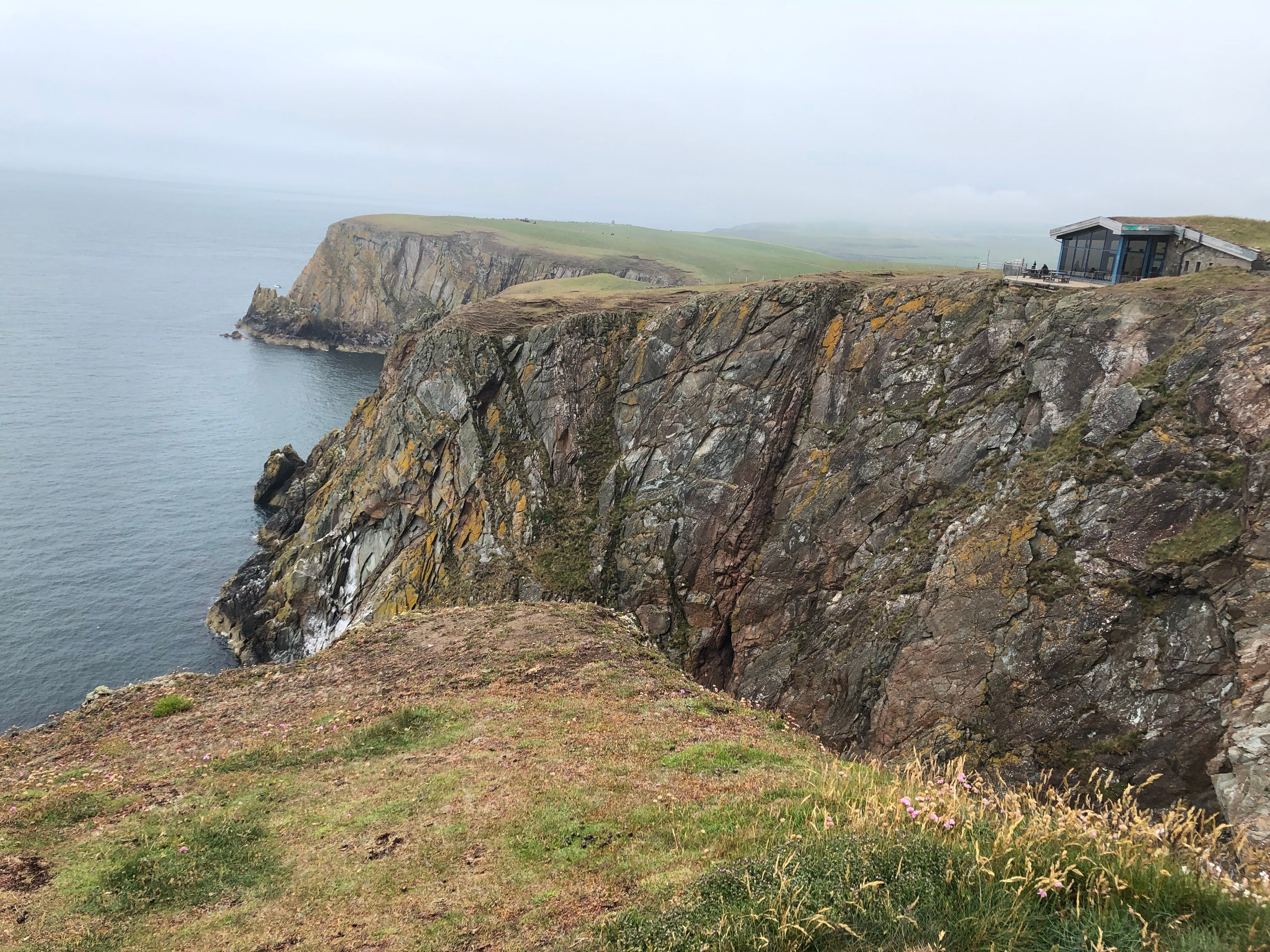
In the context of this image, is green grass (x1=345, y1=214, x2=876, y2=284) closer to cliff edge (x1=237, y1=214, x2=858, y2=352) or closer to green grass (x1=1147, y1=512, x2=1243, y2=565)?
cliff edge (x1=237, y1=214, x2=858, y2=352)

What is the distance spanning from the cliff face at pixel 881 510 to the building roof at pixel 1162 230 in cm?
502

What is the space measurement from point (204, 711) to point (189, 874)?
10.9 m

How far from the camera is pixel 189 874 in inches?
456

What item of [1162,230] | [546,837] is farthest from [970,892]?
[1162,230]

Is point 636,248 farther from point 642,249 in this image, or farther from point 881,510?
point 881,510

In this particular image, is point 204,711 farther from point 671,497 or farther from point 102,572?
point 102,572

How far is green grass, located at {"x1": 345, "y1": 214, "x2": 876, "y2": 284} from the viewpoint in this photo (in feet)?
469

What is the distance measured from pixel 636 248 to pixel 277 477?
113 m

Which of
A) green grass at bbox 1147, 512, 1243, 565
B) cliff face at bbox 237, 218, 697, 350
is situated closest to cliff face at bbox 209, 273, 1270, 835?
green grass at bbox 1147, 512, 1243, 565

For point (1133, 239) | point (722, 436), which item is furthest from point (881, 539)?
point (1133, 239)

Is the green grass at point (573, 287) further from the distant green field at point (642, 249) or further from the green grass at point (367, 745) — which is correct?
the distant green field at point (642, 249)

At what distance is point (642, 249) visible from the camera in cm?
16738

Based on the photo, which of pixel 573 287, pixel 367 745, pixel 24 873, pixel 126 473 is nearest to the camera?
pixel 24 873

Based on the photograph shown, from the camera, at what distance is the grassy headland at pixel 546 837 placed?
23.4 feet
